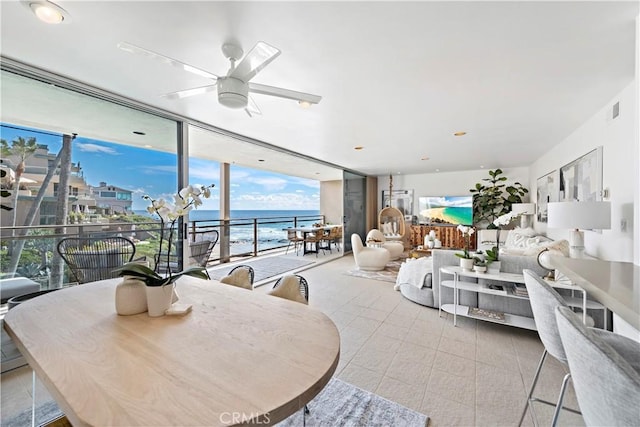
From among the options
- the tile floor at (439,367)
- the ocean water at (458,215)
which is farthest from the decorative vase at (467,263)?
the ocean water at (458,215)

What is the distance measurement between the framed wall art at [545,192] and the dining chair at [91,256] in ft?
19.2

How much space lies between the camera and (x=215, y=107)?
2.75 meters

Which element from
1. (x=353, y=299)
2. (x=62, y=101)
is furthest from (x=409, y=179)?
(x=62, y=101)

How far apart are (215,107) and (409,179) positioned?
6455mm

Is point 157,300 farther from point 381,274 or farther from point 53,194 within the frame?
point 381,274

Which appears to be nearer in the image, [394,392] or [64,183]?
[394,392]

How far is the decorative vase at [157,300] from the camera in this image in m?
1.15

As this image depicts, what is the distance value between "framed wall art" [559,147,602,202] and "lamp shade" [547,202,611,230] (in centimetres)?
73

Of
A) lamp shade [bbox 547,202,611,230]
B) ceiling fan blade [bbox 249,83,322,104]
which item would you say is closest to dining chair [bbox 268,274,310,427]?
ceiling fan blade [bbox 249,83,322,104]

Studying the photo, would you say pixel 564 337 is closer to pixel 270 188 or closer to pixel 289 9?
pixel 289 9

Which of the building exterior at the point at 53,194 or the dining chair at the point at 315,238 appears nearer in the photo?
the building exterior at the point at 53,194

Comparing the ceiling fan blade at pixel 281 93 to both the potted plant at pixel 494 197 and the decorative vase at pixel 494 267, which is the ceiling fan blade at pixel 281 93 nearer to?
the decorative vase at pixel 494 267

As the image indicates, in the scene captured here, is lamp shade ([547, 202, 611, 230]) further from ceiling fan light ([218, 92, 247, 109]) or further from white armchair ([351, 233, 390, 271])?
white armchair ([351, 233, 390, 271])

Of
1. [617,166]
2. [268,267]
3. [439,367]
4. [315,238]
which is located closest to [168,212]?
[439,367]
